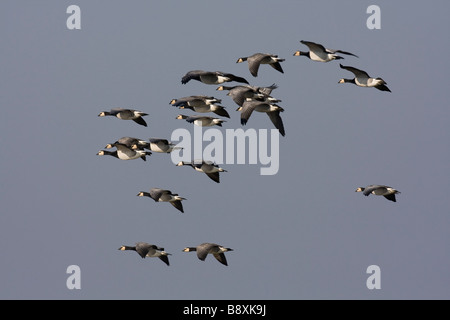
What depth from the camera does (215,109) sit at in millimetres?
38438

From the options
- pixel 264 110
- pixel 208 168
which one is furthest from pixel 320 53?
pixel 208 168

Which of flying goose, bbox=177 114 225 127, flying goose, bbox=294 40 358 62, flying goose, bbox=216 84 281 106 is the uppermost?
flying goose, bbox=294 40 358 62

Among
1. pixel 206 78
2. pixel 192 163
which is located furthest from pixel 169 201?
pixel 206 78

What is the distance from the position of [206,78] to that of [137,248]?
17.9ft

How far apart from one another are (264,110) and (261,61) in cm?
141

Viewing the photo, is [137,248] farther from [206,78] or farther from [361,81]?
[361,81]

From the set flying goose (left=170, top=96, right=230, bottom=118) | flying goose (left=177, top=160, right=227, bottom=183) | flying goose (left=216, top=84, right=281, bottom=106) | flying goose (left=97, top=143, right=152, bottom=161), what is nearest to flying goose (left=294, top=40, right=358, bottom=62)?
flying goose (left=216, top=84, right=281, bottom=106)

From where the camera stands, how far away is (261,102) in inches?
1452

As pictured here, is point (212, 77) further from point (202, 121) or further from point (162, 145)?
point (162, 145)

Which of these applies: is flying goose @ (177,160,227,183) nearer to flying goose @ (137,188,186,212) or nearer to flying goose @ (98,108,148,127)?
flying goose @ (137,188,186,212)

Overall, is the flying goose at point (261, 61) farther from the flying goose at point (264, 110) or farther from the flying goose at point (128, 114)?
the flying goose at point (128, 114)

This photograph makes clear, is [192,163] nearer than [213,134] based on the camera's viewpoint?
Yes

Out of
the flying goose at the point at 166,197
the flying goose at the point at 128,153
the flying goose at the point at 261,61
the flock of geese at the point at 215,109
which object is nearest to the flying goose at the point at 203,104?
the flock of geese at the point at 215,109

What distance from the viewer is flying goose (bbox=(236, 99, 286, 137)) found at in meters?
35.4
